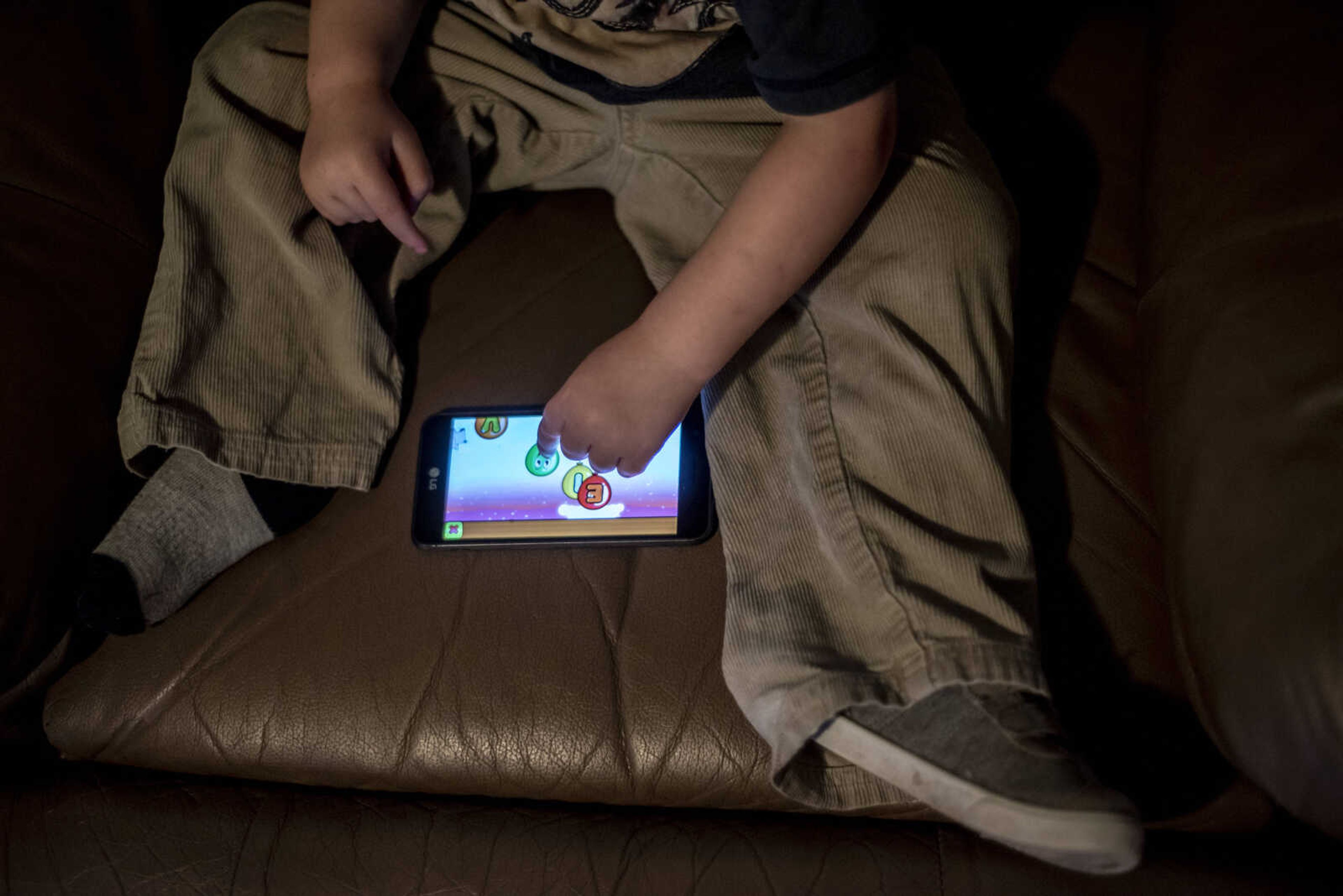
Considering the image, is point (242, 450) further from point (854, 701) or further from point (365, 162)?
point (854, 701)

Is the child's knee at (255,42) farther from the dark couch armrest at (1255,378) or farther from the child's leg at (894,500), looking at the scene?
the dark couch armrest at (1255,378)

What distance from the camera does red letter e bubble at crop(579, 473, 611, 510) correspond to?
0.66 metres

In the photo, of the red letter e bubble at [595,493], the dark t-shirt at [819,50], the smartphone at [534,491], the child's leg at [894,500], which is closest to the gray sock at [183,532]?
the smartphone at [534,491]

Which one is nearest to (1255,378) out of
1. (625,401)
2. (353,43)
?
(625,401)

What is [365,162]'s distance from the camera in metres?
0.61

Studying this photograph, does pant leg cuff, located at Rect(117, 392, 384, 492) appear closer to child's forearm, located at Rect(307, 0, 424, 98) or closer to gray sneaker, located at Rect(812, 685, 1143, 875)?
child's forearm, located at Rect(307, 0, 424, 98)

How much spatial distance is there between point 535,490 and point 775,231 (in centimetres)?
25

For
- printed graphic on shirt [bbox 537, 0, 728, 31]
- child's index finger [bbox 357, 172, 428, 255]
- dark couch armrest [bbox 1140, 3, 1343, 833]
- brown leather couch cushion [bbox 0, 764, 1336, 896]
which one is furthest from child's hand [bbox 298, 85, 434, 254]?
dark couch armrest [bbox 1140, 3, 1343, 833]

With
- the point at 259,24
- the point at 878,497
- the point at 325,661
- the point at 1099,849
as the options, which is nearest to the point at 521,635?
the point at 325,661

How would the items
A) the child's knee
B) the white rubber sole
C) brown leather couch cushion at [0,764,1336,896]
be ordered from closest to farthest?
the white rubber sole
brown leather couch cushion at [0,764,1336,896]
the child's knee

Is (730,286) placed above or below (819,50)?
below

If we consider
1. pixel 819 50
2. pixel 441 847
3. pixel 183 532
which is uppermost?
pixel 819 50

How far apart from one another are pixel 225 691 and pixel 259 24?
0.49m

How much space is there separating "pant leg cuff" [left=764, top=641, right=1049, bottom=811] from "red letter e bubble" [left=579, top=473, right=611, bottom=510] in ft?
0.64
